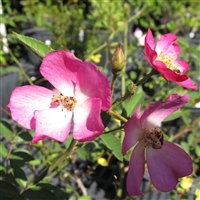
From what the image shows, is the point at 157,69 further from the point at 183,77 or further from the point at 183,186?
the point at 183,186

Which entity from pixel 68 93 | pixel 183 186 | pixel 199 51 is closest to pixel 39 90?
pixel 68 93

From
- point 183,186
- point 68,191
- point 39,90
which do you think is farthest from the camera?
point 68,191

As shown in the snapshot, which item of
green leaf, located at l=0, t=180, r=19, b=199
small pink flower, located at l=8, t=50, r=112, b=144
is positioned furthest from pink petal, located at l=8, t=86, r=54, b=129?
green leaf, located at l=0, t=180, r=19, b=199

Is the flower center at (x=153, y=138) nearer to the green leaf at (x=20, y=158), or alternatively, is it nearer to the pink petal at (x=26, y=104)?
the pink petal at (x=26, y=104)

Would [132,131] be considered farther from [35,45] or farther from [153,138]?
[35,45]

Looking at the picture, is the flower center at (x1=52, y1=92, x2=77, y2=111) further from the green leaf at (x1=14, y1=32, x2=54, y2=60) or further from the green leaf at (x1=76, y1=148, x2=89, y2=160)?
the green leaf at (x1=76, y1=148, x2=89, y2=160)

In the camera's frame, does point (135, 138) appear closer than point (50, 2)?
Yes

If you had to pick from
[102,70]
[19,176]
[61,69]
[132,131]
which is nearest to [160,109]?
[132,131]
